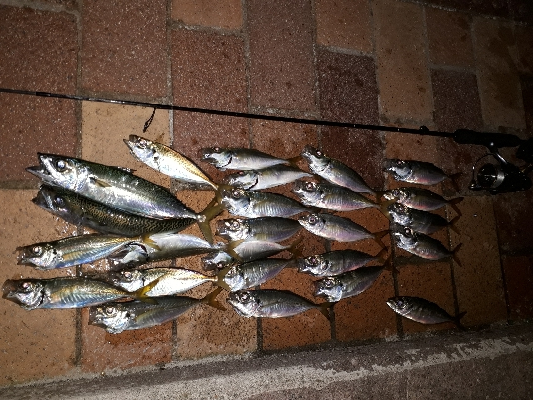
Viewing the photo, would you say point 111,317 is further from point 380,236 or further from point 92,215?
point 380,236

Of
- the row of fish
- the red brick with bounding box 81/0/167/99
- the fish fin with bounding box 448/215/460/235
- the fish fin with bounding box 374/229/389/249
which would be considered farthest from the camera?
the fish fin with bounding box 448/215/460/235

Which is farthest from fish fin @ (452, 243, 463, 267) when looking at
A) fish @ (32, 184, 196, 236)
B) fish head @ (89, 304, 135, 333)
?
fish head @ (89, 304, 135, 333)

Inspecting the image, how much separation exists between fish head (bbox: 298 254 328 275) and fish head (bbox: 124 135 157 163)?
1328 mm

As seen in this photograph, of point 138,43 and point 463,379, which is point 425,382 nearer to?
point 463,379

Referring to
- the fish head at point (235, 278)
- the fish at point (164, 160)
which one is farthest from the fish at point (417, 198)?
the fish at point (164, 160)

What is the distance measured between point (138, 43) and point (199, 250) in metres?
1.68

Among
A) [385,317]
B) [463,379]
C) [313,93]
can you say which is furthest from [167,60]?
[463,379]

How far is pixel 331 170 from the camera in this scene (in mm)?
3270

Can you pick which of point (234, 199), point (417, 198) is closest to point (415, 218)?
point (417, 198)

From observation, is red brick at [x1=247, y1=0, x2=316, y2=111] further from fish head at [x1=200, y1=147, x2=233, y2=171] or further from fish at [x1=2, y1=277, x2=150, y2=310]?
fish at [x1=2, y1=277, x2=150, y2=310]

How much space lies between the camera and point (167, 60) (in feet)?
10.7

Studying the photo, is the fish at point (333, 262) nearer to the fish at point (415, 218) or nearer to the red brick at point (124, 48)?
the fish at point (415, 218)

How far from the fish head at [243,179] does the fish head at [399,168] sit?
4.13ft

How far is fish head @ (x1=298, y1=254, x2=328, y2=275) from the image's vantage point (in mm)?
3098
